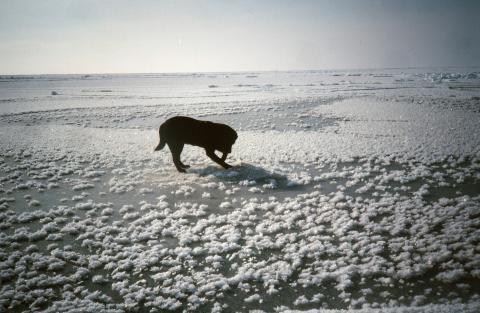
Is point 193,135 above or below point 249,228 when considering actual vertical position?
above

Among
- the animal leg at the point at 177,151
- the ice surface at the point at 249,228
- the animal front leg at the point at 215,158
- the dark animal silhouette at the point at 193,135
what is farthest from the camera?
the animal front leg at the point at 215,158

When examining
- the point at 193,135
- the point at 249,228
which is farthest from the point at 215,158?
the point at 249,228

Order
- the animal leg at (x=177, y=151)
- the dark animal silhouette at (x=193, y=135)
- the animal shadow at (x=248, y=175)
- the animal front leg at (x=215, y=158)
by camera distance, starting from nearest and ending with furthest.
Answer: the animal shadow at (x=248, y=175)
the dark animal silhouette at (x=193, y=135)
the animal leg at (x=177, y=151)
the animal front leg at (x=215, y=158)

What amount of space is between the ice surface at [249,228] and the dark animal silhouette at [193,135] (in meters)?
0.74

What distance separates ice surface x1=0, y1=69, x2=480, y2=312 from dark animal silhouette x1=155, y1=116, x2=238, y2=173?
2.42 feet

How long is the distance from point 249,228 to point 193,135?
4.49 m

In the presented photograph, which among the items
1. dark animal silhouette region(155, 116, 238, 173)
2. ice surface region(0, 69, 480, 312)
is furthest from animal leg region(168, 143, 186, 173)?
ice surface region(0, 69, 480, 312)

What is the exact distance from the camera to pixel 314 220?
6.59 meters

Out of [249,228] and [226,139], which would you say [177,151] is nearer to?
[226,139]

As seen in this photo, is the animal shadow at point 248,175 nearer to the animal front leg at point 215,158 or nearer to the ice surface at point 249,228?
the ice surface at point 249,228

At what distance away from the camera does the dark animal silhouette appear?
9.88m

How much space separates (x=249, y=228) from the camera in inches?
250

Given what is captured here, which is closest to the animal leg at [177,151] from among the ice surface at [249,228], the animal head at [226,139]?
the ice surface at [249,228]

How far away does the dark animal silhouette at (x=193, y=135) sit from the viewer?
9.88 meters
